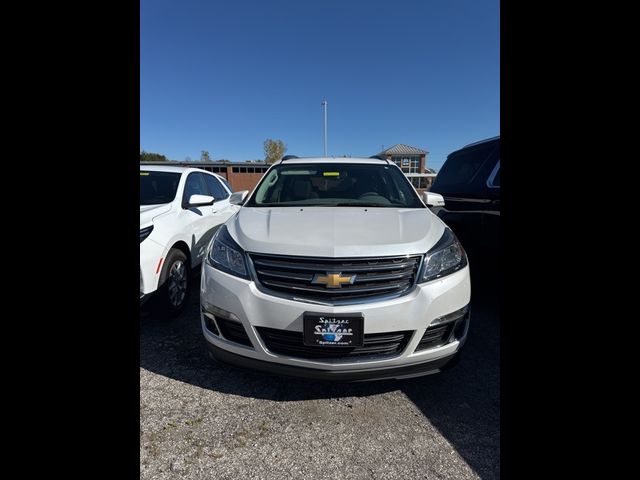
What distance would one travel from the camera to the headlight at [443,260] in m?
1.73

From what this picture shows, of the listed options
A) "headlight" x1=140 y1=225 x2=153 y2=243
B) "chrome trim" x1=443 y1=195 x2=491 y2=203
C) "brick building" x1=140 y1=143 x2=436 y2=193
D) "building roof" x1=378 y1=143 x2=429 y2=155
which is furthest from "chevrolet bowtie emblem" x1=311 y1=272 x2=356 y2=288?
"building roof" x1=378 y1=143 x2=429 y2=155

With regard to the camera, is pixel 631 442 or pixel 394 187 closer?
pixel 631 442

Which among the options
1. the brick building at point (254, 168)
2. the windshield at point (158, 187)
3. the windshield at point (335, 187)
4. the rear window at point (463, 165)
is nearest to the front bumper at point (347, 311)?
the windshield at point (335, 187)

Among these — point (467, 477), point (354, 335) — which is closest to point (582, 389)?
point (467, 477)

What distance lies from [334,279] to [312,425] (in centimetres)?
91

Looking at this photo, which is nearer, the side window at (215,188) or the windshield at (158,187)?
the windshield at (158,187)

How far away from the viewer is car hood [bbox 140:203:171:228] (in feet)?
8.97

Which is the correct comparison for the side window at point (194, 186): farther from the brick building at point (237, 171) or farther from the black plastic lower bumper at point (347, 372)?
the brick building at point (237, 171)

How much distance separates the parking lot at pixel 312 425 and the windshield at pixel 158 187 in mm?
2044

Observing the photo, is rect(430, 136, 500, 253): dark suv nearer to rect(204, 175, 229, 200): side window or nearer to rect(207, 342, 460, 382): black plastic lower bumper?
rect(207, 342, 460, 382): black plastic lower bumper

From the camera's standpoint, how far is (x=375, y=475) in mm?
1361

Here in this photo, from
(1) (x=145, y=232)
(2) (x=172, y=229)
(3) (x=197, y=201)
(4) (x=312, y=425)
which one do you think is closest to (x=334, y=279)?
(4) (x=312, y=425)
